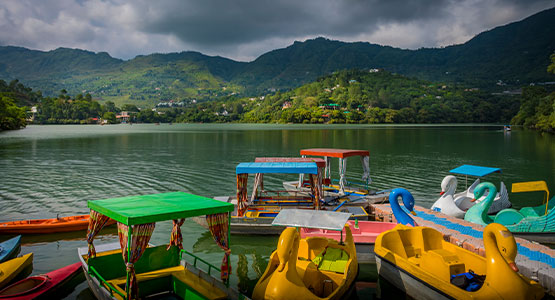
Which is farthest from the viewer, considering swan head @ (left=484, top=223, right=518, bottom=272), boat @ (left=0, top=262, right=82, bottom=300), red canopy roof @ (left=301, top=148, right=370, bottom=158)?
red canopy roof @ (left=301, top=148, right=370, bottom=158)

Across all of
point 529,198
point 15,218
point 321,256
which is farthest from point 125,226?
point 529,198

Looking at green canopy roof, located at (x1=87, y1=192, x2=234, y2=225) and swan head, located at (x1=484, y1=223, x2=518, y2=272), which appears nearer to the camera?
green canopy roof, located at (x1=87, y1=192, x2=234, y2=225)

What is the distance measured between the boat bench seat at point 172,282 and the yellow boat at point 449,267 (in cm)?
517

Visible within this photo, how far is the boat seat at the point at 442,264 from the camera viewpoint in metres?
9.48

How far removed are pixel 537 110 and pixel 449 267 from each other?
109403 millimetres

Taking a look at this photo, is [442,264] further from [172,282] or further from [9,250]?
[9,250]

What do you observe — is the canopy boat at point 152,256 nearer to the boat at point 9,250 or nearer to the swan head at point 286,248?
the swan head at point 286,248

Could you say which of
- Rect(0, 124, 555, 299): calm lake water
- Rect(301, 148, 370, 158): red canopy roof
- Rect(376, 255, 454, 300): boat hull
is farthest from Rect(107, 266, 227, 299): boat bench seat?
Rect(301, 148, 370, 158): red canopy roof

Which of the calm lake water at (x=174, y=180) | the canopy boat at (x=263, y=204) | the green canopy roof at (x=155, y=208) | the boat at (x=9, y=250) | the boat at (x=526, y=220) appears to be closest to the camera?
the green canopy roof at (x=155, y=208)

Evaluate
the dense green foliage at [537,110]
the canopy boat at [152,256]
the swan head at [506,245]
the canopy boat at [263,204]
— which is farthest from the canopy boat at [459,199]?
the dense green foliage at [537,110]

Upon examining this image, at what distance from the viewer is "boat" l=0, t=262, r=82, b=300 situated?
29.6 feet

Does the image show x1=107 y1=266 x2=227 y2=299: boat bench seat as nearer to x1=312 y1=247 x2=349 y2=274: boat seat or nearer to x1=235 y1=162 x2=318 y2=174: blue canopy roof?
x1=312 y1=247 x2=349 y2=274: boat seat

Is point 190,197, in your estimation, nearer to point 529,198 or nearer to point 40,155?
point 529,198

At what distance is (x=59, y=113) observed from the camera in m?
196
